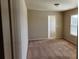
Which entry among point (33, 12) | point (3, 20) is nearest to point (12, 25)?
point (3, 20)

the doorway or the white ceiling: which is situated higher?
the white ceiling

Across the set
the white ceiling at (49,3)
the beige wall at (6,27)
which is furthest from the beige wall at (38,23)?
the beige wall at (6,27)

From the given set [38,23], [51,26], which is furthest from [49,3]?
[51,26]

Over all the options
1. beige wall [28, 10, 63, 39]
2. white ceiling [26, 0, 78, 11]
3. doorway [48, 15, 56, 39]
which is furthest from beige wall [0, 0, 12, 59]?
doorway [48, 15, 56, 39]

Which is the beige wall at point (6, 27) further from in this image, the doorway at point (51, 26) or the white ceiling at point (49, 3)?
the doorway at point (51, 26)

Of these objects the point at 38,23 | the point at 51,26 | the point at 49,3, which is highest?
the point at 49,3

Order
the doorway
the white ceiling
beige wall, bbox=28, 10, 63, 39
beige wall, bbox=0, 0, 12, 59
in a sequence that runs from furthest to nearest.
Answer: the doorway < beige wall, bbox=28, 10, 63, 39 < the white ceiling < beige wall, bbox=0, 0, 12, 59

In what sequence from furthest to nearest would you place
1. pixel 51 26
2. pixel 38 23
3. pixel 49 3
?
pixel 51 26 → pixel 38 23 → pixel 49 3

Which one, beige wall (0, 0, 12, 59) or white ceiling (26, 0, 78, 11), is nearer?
beige wall (0, 0, 12, 59)

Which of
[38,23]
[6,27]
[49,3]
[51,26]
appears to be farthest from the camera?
[51,26]

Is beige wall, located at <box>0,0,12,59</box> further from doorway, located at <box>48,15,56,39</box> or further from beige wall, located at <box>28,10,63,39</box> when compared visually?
doorway, located at <box>48,15,56,39</box>

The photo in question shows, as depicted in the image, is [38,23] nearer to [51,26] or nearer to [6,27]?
[51,26]

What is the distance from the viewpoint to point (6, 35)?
698 millimetres

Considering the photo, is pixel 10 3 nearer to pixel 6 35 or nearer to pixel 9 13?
pixel 9 13
